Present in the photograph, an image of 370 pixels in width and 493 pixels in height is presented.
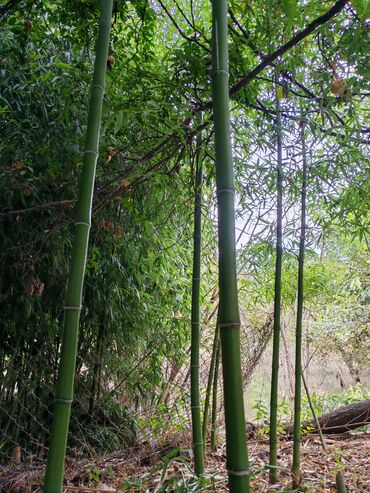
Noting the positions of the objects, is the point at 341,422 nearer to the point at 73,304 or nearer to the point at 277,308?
the point at 277,308

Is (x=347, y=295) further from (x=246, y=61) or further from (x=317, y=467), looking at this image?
(x=246, y=61)

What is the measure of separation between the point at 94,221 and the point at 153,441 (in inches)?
50.9

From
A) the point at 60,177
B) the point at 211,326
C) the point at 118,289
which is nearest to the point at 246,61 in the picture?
the point at 60,177

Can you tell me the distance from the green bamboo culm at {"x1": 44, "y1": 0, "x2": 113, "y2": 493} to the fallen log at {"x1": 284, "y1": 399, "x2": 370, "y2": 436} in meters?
2.40

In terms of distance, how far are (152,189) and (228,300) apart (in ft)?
5.48

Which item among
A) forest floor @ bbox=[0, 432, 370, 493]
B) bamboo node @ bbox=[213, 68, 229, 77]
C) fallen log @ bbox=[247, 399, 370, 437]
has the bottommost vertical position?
forest floor @ bbox=[0, 432, 370, 493]

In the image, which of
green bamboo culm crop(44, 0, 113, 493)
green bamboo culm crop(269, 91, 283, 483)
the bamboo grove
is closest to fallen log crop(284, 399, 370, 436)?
the bamboo grove

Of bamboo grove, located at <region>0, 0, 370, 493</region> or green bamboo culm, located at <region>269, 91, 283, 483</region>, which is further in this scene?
green bamboo culm, located at <region>269, 91, 283, 483</region>

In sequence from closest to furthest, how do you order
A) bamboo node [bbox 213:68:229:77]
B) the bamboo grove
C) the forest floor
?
bamboo node [bbox 213:68:229:77] < the bamboo grove < the forest floor

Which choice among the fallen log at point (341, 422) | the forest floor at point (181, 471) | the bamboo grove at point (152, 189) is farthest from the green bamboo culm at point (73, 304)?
the fallen log at point (341, 422)

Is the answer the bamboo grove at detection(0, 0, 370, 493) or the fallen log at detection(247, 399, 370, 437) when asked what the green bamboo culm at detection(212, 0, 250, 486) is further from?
the fallen log at detection(247, 399, 370, 437)

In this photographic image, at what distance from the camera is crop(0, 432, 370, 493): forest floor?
199 cm

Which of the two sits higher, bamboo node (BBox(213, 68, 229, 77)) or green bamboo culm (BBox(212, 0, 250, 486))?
bamboo node (BBox(213, 68, 229, 77))

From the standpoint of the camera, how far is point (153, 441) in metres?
2.73
